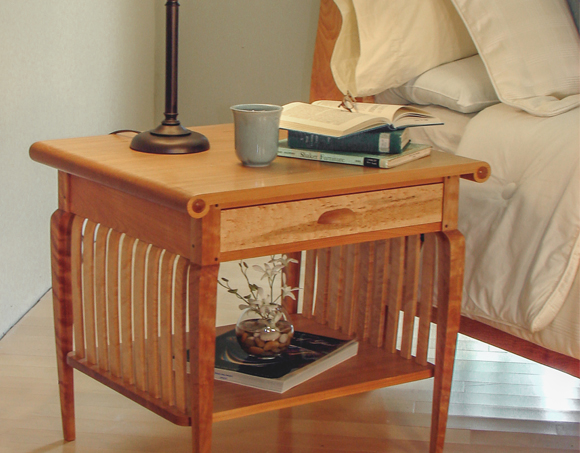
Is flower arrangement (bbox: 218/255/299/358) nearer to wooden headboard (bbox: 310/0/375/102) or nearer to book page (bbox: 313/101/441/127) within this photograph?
book page (bbox: 313/101/441/127)

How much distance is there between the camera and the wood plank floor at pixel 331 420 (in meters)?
1.23

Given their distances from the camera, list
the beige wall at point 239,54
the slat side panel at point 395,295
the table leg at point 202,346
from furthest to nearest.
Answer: the beige wall at point 239,54 < the slat side panel at point 395,295 < the table leg at point 202,346

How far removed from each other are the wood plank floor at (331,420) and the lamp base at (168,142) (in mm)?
483

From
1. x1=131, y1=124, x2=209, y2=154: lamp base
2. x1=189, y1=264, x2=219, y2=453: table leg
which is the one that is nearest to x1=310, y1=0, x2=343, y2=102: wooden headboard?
x1=131, y1=124, x2=209, y2=154: lamp base

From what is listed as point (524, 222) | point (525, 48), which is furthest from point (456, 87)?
point (524, 222)

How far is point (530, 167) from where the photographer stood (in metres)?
1.30

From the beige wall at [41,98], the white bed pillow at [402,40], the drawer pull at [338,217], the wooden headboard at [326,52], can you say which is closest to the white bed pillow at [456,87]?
the white bed pillow at [402,40]

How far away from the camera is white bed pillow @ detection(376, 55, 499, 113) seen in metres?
1.56

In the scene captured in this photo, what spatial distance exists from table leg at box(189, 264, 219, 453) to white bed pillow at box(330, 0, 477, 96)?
0.90 metres

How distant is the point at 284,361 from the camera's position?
116 centimetres

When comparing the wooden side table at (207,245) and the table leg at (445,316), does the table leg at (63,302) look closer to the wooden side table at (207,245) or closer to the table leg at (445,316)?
the wooden side table at (207,245)

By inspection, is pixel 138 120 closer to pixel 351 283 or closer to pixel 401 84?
pixel 401 84

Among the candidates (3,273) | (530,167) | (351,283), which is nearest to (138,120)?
(3,273)

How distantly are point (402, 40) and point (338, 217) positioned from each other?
80cm
